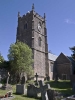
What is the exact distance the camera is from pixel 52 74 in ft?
127

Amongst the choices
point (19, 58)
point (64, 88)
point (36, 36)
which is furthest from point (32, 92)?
point (36, 36)

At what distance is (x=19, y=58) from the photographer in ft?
88.1

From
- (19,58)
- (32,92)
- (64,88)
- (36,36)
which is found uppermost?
(36,36)

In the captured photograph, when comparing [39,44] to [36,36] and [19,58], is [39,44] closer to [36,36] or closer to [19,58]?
[36,36]

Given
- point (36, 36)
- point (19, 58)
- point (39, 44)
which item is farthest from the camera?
point (39, 44)

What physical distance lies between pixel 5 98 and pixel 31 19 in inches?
1188

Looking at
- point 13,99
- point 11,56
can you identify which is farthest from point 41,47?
point 13,99

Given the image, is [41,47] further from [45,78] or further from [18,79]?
[18,79]

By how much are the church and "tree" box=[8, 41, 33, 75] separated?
5.06 m

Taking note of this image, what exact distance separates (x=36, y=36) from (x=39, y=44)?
2.36 metres

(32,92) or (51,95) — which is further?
(32,92)

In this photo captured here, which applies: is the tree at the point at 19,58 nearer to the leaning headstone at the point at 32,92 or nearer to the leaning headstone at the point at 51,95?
the leaning headstone at the point at 32,92

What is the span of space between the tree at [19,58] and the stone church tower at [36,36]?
16.7ft

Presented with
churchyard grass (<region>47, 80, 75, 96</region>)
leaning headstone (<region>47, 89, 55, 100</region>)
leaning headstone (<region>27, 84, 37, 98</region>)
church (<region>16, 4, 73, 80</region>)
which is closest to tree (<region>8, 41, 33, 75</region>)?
church (<region>16, 4, 73, 80</region>)
